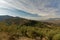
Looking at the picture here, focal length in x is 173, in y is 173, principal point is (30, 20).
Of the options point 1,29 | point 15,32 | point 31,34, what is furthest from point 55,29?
point 1,29

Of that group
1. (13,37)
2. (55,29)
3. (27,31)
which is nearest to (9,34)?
(13,37)

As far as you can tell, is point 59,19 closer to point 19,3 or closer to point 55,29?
point 55,29

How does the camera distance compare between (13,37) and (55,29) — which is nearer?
(13,37)

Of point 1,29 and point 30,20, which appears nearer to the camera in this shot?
point 1,29

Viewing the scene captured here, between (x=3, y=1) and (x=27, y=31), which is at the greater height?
(x=3, y=1)

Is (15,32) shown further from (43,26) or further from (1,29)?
(43,26)

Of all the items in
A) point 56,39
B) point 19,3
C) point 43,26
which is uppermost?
point 19,3
